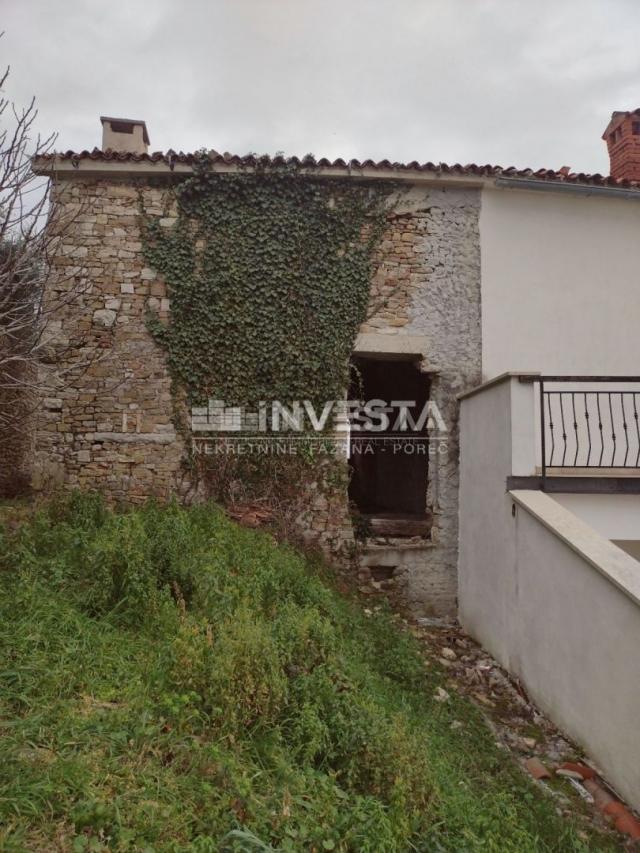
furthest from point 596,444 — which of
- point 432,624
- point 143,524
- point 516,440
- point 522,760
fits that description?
point 143,524

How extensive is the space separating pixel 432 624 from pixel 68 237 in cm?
699

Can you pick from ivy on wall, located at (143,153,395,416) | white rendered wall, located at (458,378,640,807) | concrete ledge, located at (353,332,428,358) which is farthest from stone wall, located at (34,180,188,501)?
white rendered wall, located at (458,378,640,807)

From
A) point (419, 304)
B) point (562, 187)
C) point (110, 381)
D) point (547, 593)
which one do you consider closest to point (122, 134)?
point (110, 381)

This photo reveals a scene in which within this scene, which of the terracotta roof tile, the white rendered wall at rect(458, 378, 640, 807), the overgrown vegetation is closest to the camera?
the overgrown vegetation

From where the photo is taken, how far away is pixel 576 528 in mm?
5121

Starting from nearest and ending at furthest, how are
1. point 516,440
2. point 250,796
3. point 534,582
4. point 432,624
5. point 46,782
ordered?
point 46,782
point 250,796
point 534,582
point 516,440
point 432,624

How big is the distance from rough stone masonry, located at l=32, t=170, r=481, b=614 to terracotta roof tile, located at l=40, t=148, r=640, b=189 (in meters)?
0.29

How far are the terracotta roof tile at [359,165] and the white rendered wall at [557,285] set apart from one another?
33cm

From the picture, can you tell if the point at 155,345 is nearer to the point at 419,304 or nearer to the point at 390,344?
the point at 390,344

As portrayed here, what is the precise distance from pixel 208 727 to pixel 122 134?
8508 mm

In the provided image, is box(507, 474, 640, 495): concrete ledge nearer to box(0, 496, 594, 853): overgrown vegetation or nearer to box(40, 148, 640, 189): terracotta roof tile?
box(0, 496, 594, 853): overgrown vegetation

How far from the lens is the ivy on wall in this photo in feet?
25.7

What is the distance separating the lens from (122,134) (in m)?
8.78

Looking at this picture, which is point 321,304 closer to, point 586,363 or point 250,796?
point 586,363
